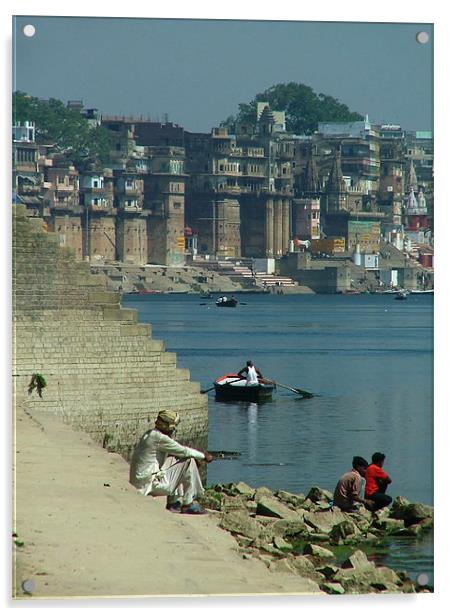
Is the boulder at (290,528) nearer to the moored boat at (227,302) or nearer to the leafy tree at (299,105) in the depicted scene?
the leafy tree at (299,105)

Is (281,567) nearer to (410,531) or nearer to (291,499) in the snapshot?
(410,531)

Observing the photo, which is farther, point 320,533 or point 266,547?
point 320,533

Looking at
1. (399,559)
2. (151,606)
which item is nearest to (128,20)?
(151,606)

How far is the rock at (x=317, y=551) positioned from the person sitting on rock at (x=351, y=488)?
633 mm

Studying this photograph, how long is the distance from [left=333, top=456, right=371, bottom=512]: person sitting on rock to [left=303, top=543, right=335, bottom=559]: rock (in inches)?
24.9

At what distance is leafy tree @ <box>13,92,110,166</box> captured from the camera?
311 inches

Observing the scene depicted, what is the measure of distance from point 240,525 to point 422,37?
2603mm

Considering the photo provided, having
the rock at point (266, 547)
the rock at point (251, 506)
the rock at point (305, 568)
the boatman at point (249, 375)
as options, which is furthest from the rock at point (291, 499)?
the boatman at point (249, 375)

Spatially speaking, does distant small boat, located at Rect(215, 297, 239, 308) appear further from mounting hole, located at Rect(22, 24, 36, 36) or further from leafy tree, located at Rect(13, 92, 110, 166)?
mounting hole, located at Rect(22, 24, 36, 36)

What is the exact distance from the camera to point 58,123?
13422 millimetres

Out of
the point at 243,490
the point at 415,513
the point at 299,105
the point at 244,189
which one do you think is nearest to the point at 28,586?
the point at 415,513

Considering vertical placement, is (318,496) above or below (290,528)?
below

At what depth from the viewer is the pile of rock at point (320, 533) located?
6.96m

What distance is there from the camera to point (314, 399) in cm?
2178
